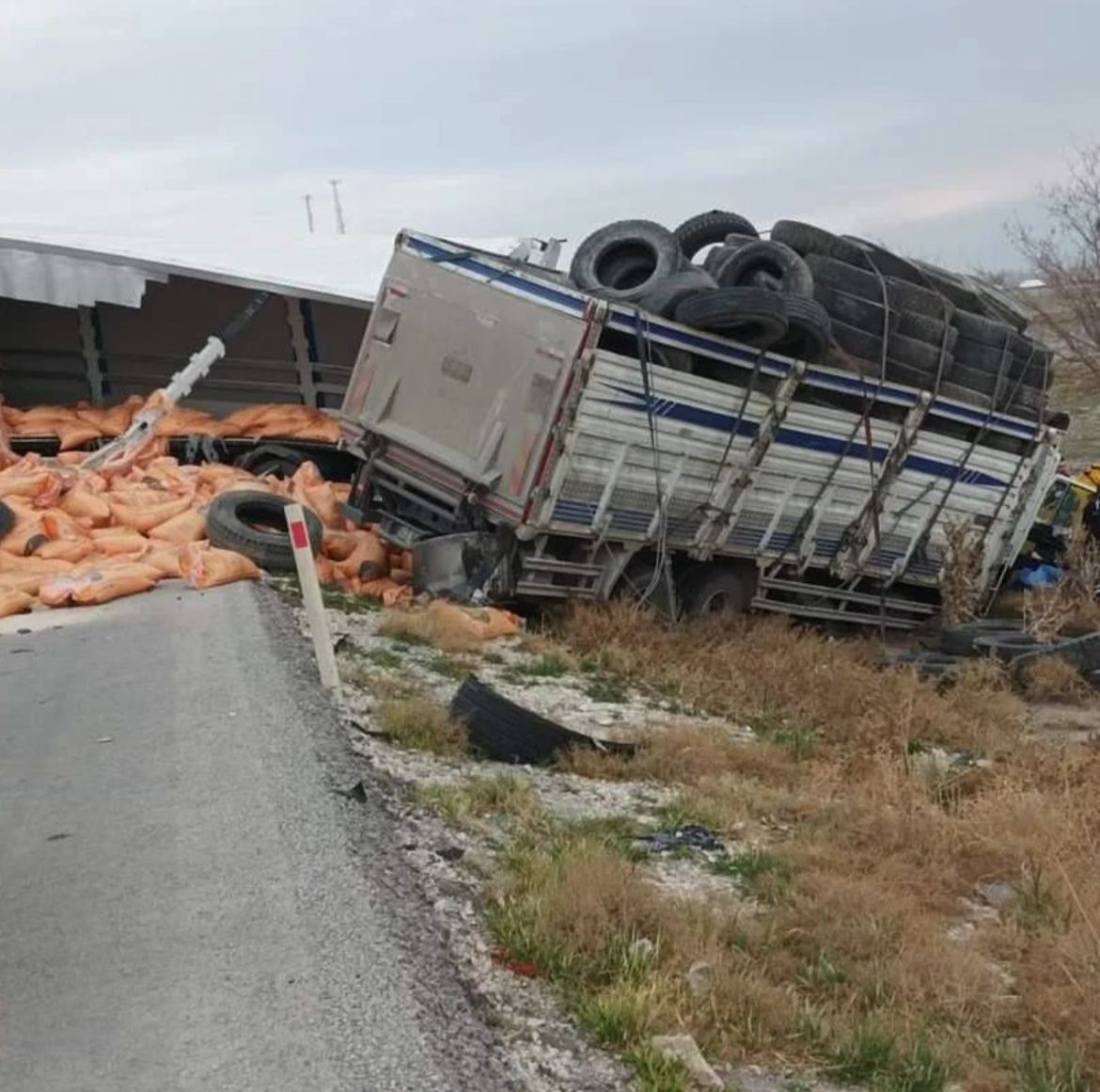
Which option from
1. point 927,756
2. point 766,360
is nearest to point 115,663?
point 927,756

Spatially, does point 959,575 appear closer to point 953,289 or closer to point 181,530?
point 953,289

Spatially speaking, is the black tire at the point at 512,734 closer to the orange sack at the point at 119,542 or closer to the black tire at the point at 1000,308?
the orange sack at the point at 119,542

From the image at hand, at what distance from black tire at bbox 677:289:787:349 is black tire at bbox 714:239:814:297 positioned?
2.05 ft

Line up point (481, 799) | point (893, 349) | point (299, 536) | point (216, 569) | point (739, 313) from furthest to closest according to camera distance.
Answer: point (893, 349) → point (739, 313) → point (216, 569) → point (299, 536) → point (481, 799)

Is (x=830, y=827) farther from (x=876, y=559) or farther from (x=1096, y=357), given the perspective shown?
(x=1096, y=357)

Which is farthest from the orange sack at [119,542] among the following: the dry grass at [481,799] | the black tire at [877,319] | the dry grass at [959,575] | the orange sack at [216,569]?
the dry grass at [959,575]

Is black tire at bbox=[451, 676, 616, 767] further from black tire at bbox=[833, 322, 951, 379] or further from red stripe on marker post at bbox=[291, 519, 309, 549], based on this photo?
black tire at bbox=[833, 322, 951, 379]

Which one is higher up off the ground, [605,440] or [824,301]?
[824,301]

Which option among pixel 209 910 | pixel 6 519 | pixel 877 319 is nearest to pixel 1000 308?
pixel 877 319

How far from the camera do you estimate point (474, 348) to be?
11016 millimetres

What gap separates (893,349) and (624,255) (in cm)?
251

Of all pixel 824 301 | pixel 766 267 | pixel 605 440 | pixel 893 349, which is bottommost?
pixel 605 440

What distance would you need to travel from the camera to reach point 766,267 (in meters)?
11.9

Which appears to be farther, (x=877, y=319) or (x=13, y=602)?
(x=877, y=319)
